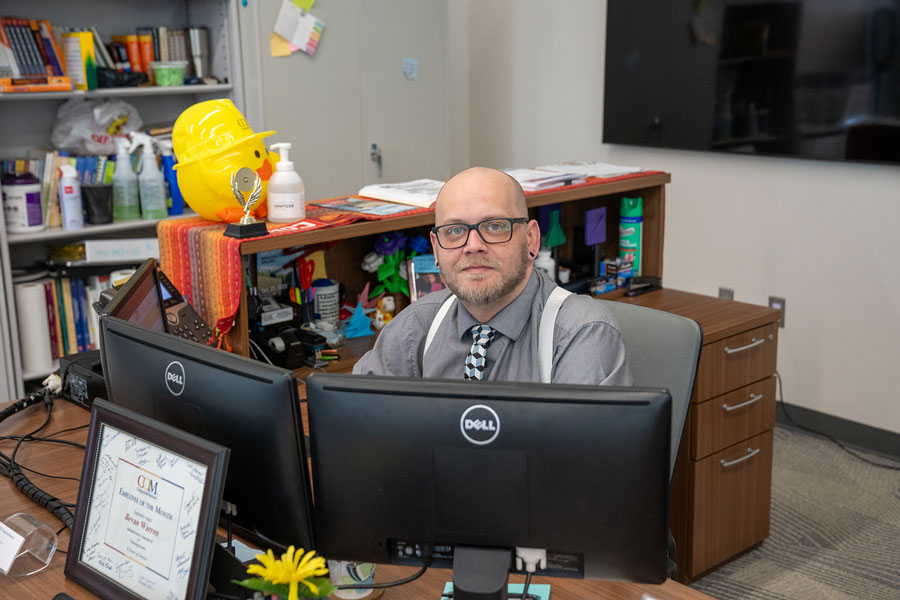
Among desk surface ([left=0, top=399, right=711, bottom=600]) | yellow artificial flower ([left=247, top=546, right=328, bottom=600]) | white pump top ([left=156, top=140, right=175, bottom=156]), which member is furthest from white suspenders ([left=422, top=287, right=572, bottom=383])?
white pump top ([left=156, top=140, right=175, bottom=156])

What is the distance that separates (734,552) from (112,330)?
1985 mm

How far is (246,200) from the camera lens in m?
2.11

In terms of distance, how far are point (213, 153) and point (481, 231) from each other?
74 cm

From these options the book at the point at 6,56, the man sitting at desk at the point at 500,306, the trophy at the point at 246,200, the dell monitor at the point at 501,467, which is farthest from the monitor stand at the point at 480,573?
the book at the point at 6,56

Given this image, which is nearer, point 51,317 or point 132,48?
point 51,317

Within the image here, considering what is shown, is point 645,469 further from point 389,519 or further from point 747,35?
point 747,35

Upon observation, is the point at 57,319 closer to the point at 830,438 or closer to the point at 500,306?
the point at 500,306

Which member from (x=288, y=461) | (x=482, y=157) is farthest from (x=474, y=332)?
(x=482, y=157)

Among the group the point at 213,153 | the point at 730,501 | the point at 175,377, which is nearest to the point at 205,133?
the point at 213,153

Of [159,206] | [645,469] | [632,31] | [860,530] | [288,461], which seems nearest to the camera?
[645,469]

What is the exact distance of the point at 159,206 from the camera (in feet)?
11.4

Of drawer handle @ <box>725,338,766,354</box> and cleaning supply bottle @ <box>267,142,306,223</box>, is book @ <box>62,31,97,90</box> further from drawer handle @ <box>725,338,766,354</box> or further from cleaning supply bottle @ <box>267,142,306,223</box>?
drawer handle @ <box>725,338,766,354</box>

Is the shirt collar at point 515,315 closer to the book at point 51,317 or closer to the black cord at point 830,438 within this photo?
the black cord at point 830,438

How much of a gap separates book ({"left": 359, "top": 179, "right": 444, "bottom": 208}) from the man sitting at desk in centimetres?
68
